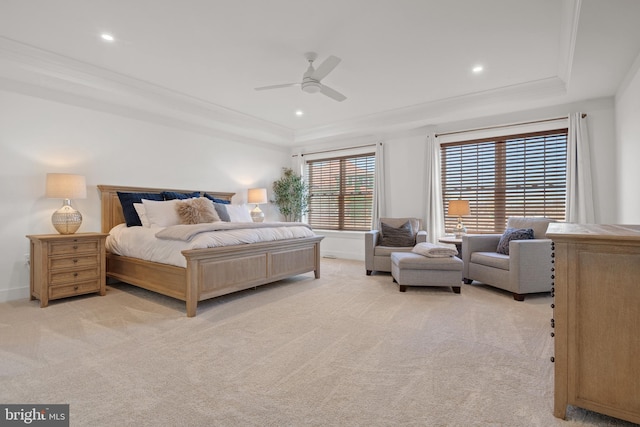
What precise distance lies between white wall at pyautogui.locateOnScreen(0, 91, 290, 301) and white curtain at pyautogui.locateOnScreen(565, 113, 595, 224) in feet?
18.6

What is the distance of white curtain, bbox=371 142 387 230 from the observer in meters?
6.07

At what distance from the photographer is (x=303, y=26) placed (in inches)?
113

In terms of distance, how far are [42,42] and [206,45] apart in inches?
65.0

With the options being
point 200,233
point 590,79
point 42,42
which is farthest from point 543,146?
point 42,42

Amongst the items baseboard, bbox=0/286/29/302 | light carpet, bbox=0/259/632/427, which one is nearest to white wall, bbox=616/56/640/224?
light carpet, bbox=0/259/632/427

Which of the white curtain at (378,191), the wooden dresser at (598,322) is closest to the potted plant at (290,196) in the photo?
the white curtain at (378,191)

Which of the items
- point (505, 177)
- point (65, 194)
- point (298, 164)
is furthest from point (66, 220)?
point (505, 177)

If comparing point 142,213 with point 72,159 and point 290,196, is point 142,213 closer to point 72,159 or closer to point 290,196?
point 72,159

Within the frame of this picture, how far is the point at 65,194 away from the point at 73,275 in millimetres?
947

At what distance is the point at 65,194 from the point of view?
361cm

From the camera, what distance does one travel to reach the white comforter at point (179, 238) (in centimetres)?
323

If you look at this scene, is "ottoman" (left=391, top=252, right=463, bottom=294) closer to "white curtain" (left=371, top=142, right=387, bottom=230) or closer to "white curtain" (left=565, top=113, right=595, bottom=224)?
"white curtain" (left=565, top=113, right=595, bottom=224)

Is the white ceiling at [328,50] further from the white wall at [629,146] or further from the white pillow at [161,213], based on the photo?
the white pillow at [161,213]

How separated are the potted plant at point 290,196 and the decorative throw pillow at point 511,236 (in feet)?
13.4
